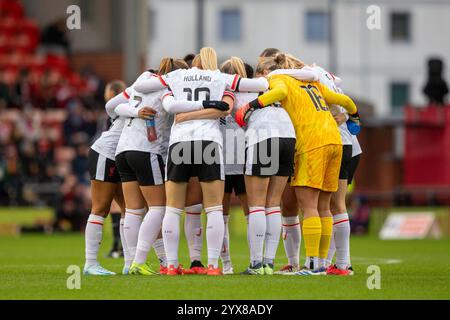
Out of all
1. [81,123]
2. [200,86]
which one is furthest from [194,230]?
[81,123]

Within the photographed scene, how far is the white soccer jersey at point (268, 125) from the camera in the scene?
510 inches

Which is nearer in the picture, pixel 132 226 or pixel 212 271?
pixel 212 271

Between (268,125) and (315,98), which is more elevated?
(315,98)

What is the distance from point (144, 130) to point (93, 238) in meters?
1.32

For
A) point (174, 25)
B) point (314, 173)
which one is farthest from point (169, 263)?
point (174, 25)

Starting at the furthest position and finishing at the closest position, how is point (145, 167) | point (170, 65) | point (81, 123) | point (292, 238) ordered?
point (81, 123)
point (292, 238)
point (170, 65)
point (145, 167)

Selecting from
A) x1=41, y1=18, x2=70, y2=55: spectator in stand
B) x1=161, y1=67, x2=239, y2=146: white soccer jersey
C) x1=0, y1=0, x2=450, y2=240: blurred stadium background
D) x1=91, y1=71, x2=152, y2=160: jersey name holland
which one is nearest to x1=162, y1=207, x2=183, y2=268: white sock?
x1=161, y1=67, x2=239, y2=146: white soccer jersey

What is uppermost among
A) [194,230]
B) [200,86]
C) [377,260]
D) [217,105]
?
[200,86]

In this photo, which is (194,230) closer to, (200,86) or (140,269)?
(140,269)

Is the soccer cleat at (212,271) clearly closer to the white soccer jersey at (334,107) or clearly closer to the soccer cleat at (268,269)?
the soccer cleat at (268,269)

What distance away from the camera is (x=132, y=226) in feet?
43.9

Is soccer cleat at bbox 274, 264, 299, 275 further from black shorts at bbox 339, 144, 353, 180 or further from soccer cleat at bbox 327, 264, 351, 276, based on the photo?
black shorts at bbox 339, 144, 353, 180

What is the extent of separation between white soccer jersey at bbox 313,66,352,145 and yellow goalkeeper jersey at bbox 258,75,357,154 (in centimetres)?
29

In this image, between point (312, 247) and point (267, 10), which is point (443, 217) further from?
point (267, 10)
